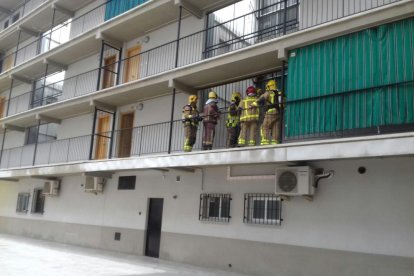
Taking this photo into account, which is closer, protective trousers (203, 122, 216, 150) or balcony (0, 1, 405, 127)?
balcony (0, 1, 405, 127)

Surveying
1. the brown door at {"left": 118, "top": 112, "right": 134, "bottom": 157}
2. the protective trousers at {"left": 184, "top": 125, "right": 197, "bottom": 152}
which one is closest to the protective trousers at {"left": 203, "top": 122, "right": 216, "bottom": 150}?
the protective trousers at {"left": 184, "top": 125, "right": 197, "bottom": 152}

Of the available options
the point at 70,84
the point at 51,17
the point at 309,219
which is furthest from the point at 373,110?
the point at 51,17

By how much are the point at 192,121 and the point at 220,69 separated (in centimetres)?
175

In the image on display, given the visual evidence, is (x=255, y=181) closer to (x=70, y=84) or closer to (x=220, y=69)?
Result: (x=220, y=69)

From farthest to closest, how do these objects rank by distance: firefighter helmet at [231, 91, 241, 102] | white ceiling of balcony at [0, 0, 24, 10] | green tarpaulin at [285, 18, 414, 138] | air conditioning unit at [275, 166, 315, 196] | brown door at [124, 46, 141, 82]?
white ceiling of balcony at [0, 0, 24, 10], brown door at [124, 46, 141, 82], firefighter helmet at [231, 91, 241, 102], air conditioning unit at [275, 166, 315, 196], green tarpaulin at [285, 18, 414, 138]

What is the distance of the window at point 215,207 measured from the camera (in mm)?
11992

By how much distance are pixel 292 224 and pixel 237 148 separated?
7.62 ft

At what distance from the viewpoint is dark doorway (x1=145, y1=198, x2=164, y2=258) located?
13922mm

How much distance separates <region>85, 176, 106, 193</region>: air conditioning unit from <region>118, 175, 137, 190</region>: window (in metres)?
0.88

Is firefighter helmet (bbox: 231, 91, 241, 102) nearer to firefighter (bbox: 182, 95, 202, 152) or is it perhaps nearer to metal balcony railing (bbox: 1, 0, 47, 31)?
firefighter (bbox: 182, 95, 202, 152)

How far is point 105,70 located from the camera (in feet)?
58.2

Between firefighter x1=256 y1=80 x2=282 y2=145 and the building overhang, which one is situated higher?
firefighter x1=256 y1=80 x2=282 y2=145

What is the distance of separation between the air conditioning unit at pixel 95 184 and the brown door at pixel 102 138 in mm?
1256

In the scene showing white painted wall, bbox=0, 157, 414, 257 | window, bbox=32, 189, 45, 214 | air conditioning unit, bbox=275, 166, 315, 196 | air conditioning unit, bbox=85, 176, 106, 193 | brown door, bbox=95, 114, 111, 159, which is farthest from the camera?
window, bbox=32, 189, 45, 214
